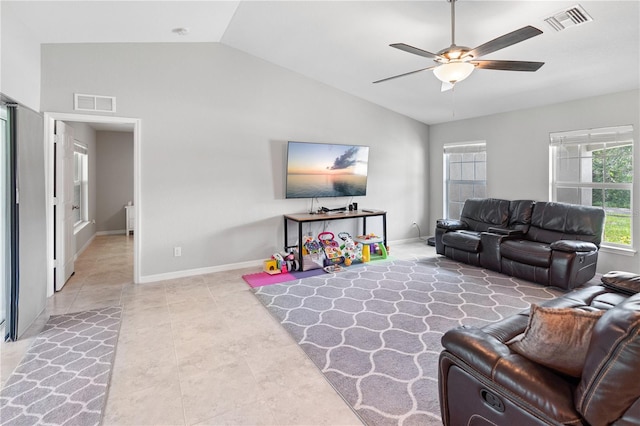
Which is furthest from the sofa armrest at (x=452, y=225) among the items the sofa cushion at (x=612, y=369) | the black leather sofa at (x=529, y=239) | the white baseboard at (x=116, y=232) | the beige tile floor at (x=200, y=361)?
the white baseboard at (x=116, y=232)

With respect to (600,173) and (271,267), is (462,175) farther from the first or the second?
(271,267)

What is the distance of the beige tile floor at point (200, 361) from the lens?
1.98 meters

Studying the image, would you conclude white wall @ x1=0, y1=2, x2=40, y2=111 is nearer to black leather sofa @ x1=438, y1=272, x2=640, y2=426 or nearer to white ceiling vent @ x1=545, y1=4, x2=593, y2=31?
black leather sofa @ x1=438, y1=272, x2=640, y2=426

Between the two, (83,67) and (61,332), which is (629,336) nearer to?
(61,332)

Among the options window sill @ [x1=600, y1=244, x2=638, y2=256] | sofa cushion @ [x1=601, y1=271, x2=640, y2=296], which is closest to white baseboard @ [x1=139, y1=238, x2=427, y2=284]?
sofa cushion @ [x1=601, y1=271, x2=640, y2=296]

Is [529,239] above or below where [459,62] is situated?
below

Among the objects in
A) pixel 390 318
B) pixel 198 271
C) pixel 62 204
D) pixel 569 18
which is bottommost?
pixel 390 318

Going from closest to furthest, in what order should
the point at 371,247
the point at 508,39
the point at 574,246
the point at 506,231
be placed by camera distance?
1. the point at 508,39
2. the point at 574,246
3. the point at 506,231
4. the point at 371,247

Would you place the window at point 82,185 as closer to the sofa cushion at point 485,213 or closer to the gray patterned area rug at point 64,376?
the gray patterned area rug at point 64,376

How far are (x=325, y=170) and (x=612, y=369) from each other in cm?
481

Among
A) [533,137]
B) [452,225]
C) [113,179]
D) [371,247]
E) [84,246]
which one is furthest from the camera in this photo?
[113,179]

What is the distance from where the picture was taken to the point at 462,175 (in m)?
6.62

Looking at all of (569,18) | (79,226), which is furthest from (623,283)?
(79,226)

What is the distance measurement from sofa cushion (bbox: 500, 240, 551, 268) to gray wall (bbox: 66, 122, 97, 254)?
682cm
